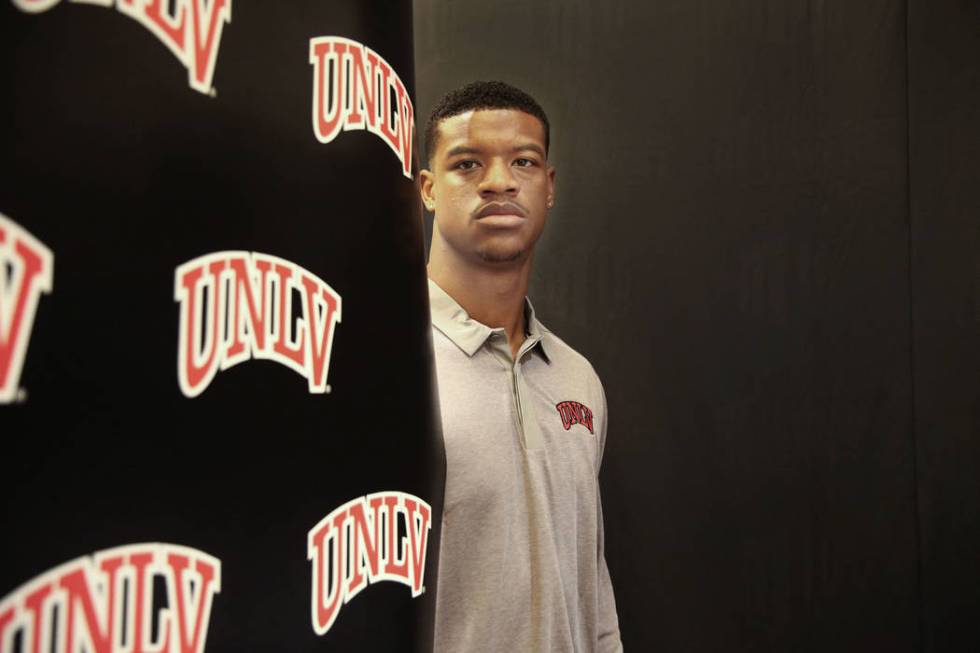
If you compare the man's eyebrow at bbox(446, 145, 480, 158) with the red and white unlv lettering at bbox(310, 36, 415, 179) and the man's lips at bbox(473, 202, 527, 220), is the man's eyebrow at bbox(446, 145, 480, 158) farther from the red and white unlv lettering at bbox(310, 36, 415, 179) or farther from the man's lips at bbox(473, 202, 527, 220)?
the red and white unlv lettering at bbox(310, 36, 415, 179)

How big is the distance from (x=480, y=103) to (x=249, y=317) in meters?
0.79

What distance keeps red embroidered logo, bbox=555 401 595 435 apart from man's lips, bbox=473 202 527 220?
1.04 feet

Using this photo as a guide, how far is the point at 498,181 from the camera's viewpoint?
125 centimetres

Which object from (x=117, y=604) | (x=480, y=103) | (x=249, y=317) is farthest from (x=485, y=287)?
(x=117, y=604)

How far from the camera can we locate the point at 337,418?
0.68m

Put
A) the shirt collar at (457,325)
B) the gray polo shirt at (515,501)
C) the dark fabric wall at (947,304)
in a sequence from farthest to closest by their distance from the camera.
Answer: the dark fabric wall at (947,304) → the shirt collar at (457,325) → the gray polo shirt at (515,501)

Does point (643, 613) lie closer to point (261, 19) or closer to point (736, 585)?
point (736, 585)

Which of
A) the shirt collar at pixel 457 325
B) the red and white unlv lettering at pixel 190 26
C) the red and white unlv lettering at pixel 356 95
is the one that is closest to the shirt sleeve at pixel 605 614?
the shirt collar at pixel 457 325

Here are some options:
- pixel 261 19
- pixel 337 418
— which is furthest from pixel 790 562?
pixel 261 19

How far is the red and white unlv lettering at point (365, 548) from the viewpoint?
25.4 inches

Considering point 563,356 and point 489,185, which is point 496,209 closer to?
point 489,185

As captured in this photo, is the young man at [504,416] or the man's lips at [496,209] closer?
the young man at [504,416]

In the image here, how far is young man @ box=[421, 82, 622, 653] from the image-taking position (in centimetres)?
113

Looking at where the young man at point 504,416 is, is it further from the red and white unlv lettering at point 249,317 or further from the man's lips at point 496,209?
the red and white unlv lettering at point 249,317
